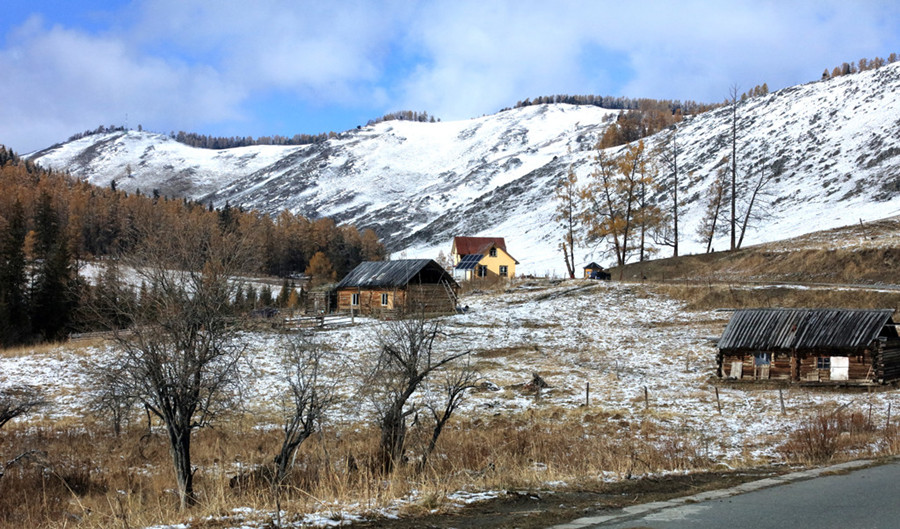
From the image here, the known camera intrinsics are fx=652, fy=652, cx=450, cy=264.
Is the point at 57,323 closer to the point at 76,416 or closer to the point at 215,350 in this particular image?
the point at 76,416

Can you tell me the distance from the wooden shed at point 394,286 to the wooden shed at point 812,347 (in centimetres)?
2303

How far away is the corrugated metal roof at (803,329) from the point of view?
99.2ft

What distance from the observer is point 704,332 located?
4159 cm

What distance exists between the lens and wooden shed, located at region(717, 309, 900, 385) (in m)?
30.0

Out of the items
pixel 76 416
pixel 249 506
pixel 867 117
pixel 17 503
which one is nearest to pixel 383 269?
pixel 76 416

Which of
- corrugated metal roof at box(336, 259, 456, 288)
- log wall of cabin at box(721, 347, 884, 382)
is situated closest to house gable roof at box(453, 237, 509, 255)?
corrugated metal roof at box(336, 259, 456, 288)

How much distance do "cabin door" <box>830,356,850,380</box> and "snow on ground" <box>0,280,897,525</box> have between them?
189 cm

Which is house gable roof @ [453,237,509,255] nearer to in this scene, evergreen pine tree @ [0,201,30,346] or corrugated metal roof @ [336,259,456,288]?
corrugated metal roof @ [336,259,456,288]

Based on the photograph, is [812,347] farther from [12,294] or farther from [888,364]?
[12,294]

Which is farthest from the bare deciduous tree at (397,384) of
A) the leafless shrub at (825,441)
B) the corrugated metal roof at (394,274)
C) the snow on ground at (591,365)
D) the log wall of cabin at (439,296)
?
the corrugated metal roof at (394,274)

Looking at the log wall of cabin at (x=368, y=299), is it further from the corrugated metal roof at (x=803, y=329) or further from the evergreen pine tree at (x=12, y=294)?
the evergreen pine tree at (x=12, y=294)

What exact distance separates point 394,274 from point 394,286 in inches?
73.0

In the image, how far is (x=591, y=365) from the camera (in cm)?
3734

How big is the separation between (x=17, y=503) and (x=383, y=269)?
139ft
